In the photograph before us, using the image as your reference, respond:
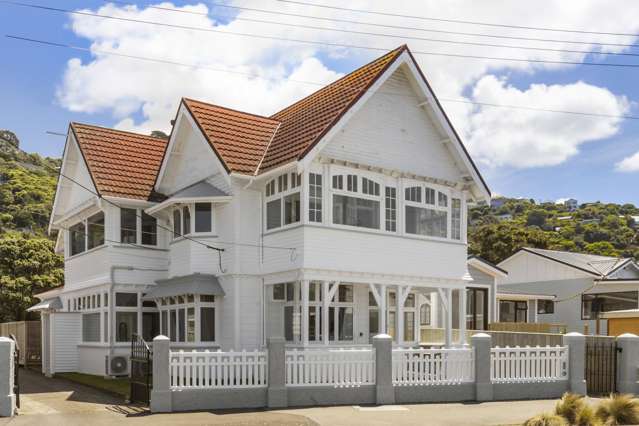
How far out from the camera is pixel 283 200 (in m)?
21.7

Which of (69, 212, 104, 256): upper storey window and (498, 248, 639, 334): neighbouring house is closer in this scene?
(69, 212, 104, 256): upper storey window

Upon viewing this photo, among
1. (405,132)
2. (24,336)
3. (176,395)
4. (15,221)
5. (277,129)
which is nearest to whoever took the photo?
(176,395)

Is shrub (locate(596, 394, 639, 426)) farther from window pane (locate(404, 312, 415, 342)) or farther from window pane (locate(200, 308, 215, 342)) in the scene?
window pane (locate(200, 308, 215, 342))

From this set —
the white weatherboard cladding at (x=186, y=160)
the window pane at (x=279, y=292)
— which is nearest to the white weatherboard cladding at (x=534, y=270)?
the window pane at (x=279, y=292)

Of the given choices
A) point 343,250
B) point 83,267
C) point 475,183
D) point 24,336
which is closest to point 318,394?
point 343,250

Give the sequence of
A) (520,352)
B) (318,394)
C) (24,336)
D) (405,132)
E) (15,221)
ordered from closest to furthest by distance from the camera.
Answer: (318,394)
(520,352)
(405,132)
(24,336)
(15,221)

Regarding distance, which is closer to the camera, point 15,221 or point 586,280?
point 586,280

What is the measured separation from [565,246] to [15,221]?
52229mm

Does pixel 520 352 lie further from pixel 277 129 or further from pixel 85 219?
pixel 85 219

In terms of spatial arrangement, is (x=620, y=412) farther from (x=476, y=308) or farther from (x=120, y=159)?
(x=476, y=308)

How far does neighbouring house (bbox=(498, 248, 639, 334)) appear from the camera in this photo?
38625mm

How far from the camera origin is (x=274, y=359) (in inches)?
687


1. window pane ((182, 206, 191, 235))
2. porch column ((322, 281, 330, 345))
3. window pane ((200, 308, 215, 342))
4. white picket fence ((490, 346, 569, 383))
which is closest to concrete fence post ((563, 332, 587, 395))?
white picket fence ((490, 346, 569, 383))

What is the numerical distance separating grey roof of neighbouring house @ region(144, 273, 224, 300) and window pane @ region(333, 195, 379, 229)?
166 inches
